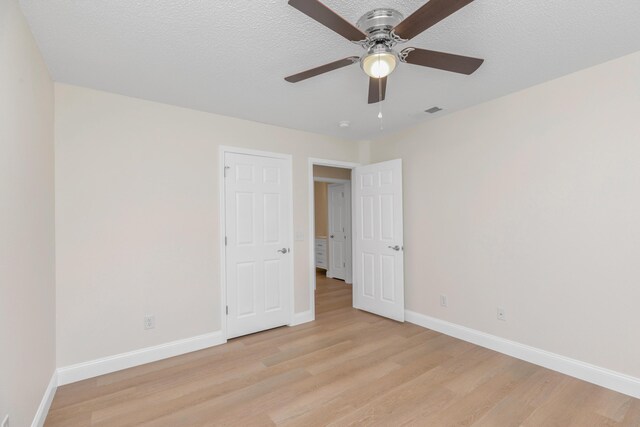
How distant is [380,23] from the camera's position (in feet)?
5.21

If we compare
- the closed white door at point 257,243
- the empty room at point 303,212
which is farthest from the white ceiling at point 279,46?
the closed white door at point 257,243

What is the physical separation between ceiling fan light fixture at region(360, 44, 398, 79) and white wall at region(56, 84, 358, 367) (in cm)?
215

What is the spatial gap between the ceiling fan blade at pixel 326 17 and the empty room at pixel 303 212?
1cm

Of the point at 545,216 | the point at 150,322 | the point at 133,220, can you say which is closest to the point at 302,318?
the point at 150,322

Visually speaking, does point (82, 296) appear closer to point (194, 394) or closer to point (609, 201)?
point (194, 394)

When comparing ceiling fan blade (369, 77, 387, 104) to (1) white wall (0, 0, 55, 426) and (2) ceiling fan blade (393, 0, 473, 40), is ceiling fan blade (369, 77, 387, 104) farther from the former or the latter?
(1) white wall (0, 0, 55, 426)

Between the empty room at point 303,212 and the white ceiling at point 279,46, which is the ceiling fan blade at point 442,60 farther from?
the white ceiling at point 279,46

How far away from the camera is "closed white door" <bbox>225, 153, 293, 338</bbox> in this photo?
3.37m

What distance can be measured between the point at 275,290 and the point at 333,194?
331cm

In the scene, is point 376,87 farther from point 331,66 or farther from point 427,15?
point 427,15

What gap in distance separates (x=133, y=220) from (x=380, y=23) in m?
2.62

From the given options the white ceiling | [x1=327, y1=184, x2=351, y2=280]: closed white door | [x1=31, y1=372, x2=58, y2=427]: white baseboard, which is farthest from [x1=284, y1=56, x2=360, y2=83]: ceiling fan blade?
[x1=327, y1=184, x2=351, y2=280]: closed white door

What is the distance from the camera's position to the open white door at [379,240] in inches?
151

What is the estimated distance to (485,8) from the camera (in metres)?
1.68
